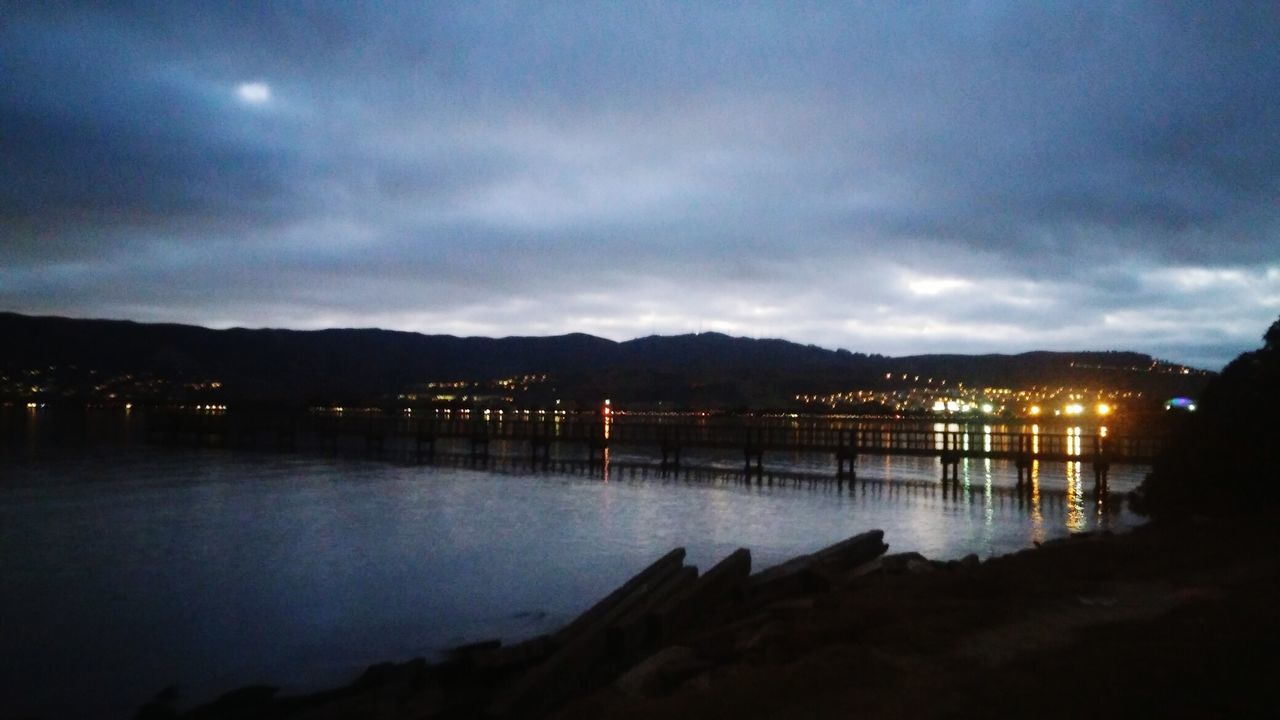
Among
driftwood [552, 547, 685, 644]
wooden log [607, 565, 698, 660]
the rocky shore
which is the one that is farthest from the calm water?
wooden log [607, 565, 698, 660]

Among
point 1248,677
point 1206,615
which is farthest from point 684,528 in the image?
point 1248,677

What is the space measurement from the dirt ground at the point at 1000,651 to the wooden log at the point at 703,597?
441 mm

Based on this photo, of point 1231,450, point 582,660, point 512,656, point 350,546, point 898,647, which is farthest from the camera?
point 350,546

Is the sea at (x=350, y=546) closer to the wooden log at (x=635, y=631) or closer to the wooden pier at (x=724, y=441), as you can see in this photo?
the wooden pier at (x=724, y=441)

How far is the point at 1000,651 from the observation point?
8664 mm

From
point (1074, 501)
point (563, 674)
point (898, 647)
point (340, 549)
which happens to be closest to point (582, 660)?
point (563, 674)

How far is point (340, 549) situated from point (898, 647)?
17100 mm

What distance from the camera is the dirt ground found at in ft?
23.1

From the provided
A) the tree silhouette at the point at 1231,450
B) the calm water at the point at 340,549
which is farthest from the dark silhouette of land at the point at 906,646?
the calm water at the point at 340,549

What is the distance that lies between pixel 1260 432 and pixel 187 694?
61.3 ft

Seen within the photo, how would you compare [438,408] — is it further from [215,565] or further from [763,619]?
[763,619]

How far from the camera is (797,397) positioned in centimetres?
18600

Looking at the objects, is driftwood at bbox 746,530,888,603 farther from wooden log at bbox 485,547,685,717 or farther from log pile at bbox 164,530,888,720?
wooden log at bbox 485,547,685,717

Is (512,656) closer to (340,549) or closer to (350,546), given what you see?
(340,549)
